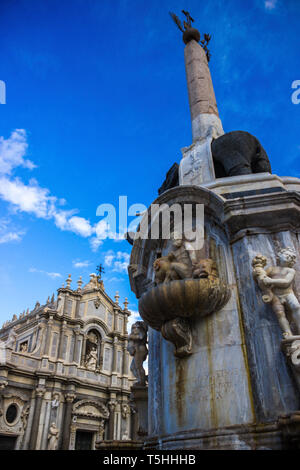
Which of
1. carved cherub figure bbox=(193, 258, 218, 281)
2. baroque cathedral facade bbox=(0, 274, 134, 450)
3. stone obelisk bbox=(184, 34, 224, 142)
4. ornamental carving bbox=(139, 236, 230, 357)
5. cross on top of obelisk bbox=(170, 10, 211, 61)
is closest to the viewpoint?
ornamental carving bbox=(139, 236, 230, 357)

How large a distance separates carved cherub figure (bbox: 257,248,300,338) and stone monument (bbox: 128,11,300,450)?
0.04ft

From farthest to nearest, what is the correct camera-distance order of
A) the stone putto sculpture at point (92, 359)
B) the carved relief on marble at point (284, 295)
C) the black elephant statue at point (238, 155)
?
the stone putto sculpture at point (92, 359) → the black elephant statue at point (238, 155) → the carved relief on marble at point (284, 295)

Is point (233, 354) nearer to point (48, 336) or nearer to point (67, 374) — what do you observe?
point (67, 374)

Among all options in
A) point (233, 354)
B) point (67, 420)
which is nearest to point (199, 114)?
point (233, 354)

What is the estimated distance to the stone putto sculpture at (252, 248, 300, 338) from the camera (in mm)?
4008

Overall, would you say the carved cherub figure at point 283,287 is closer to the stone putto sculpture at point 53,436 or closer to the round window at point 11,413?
the round window at point 11,413

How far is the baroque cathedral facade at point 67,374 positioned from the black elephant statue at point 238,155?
20819 mm

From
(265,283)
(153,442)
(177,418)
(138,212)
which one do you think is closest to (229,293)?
(265,283)

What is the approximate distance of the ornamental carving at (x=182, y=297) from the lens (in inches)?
180

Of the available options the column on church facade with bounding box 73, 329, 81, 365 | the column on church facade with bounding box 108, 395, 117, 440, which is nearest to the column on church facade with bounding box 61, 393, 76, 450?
the column on church facade with bounding box 73, 329, 81, 365

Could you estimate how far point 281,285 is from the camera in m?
4.17

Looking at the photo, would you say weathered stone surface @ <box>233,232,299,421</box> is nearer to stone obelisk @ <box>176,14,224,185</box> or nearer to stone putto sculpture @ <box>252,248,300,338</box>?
stone putto sculpture @ <box>252,248,300,338</box>

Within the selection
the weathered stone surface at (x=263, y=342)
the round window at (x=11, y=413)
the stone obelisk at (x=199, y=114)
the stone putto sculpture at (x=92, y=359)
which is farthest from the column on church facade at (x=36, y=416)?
the weathered stone surface at (x=263, y=342)

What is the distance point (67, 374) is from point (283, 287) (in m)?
26.1
